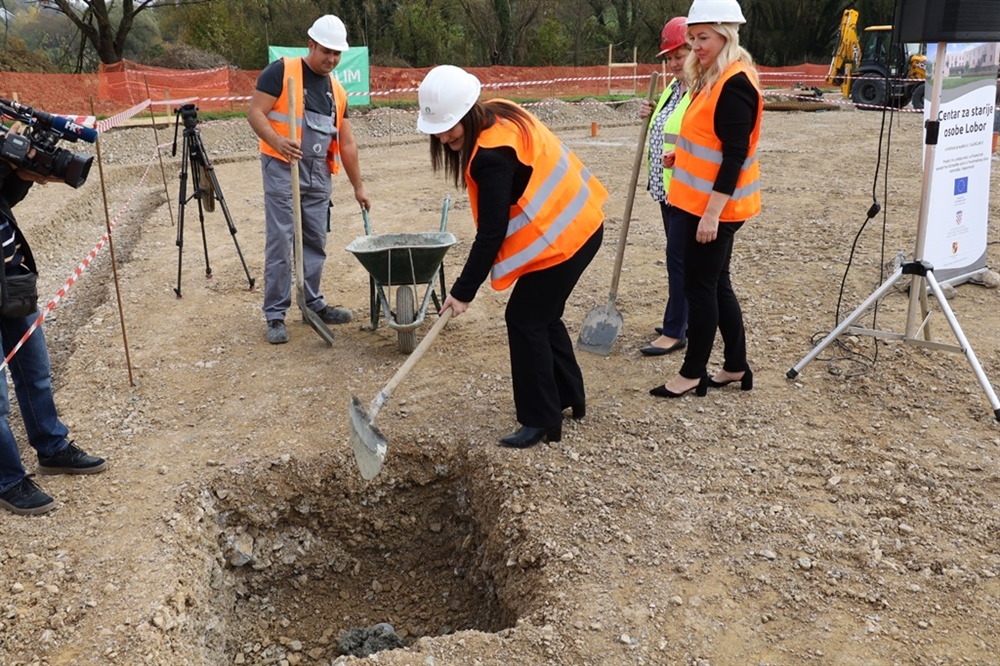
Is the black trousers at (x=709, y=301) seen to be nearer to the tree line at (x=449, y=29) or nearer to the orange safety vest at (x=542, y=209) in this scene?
the orange safety vest at (x=542, y=209)

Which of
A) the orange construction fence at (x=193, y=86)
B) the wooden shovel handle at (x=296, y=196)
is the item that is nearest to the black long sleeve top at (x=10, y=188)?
the wooden shovel handle at (x=296, y=196)

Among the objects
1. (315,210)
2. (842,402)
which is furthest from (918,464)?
(315,210)

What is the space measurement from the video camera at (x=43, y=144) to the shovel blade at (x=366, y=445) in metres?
1.49

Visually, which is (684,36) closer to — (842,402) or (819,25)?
(842,402)

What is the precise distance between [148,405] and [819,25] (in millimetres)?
35400

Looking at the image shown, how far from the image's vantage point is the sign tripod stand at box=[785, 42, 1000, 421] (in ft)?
13.2

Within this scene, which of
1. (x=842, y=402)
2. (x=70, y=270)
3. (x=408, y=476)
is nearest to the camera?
(x=408, y=476)

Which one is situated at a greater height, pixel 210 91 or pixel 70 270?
pixel 210 91

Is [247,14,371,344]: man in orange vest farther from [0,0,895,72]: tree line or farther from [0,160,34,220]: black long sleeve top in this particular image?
[0,0,895,72]: tree line

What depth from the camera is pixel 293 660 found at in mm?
3447

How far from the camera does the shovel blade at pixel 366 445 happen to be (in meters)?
3.42

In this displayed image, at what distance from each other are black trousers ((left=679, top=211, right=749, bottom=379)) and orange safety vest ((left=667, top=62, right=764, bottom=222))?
3.1 inches

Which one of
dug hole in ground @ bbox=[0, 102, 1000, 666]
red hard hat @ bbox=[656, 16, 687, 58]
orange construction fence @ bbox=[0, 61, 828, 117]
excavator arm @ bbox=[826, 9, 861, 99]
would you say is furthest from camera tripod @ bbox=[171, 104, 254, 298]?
excavator arm @ bbox=[826, 9, 861, 99]

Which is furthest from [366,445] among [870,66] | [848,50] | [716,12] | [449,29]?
[449,29]
